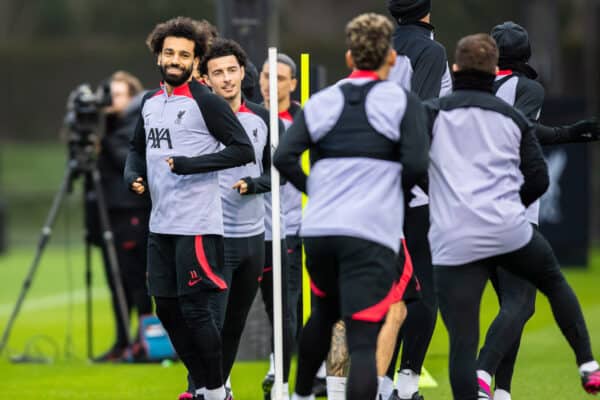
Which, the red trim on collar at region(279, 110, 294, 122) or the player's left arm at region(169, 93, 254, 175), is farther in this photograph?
the red trim on collar at region(279, 110, 294, 122)

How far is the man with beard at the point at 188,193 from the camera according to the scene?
663 cm

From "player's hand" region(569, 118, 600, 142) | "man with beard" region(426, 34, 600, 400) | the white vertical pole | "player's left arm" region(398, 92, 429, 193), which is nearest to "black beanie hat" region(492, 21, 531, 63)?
"player's hand" region(569, 118, 600, 142)

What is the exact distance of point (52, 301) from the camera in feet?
52.6

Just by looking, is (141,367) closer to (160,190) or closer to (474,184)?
(160,190)

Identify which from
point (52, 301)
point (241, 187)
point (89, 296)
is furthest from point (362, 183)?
point (52, 301)

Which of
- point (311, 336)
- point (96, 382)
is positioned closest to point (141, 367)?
point (96, 382)

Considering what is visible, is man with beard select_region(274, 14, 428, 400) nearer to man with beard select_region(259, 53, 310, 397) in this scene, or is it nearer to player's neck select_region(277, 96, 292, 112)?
man with beard select_region(259, 53, 310, 397)

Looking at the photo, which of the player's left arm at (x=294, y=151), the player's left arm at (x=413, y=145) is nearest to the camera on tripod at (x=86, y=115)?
the player's left arm at (x=294, y=151)

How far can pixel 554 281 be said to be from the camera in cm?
603

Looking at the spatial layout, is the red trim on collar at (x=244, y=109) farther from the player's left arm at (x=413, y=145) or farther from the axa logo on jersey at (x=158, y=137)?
the player's left arm at (x=413, y=145)

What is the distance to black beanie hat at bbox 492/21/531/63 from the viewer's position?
22.8 feet

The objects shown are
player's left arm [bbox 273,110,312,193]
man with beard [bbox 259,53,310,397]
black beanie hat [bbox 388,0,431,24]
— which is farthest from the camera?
man with beard [bbox 259,53,310,397]

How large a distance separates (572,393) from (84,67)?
76.3ft

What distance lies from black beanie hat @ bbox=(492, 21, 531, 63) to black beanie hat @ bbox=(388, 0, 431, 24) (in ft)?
1.35
